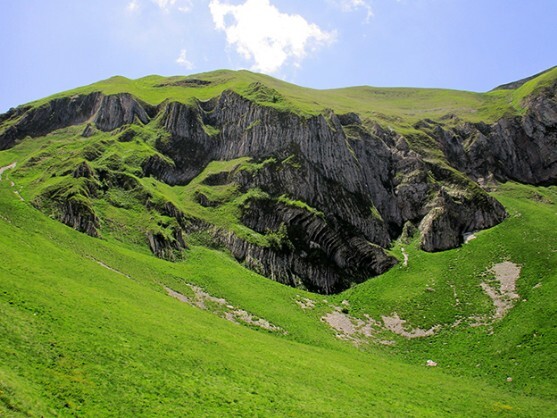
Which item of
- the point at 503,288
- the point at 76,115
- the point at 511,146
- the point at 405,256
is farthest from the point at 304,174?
the point at 511,146

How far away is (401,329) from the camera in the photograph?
6012cm

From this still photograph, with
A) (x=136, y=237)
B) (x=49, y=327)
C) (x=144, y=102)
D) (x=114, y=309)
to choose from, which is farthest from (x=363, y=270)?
(x=144, y=102)

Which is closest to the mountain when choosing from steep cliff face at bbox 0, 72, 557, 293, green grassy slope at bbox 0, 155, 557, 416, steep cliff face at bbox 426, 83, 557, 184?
green grassy slope at bbox 0, 155, 557, 416

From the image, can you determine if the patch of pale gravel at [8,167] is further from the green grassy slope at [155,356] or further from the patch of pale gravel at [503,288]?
the patch of pale gravel at [503,288]

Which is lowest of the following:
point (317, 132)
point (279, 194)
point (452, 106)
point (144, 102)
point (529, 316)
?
point (529, 316)

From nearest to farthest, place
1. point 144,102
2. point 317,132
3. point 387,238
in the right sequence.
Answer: point 387,238, point 317,132, point 144,102

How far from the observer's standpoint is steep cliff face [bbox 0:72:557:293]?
244ft

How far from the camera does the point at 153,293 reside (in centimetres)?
4734

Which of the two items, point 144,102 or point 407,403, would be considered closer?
point 407,403

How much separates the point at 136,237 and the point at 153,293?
19.8 meters

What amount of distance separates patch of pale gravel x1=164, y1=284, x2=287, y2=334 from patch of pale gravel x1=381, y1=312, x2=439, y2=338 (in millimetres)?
19552

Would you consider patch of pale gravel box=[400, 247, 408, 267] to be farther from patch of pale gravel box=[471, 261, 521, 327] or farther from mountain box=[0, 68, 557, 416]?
patch of pale gravel box=[471, 261, 521, 327]

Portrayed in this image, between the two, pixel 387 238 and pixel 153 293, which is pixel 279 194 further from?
pixel 153 293

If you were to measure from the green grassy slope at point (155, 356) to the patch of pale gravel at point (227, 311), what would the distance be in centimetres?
145
